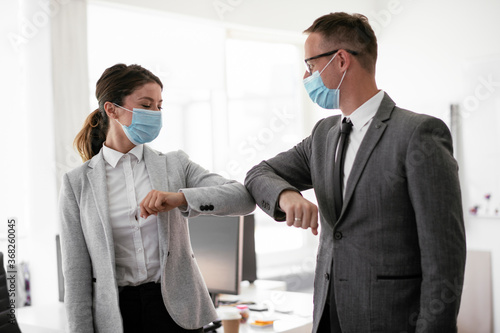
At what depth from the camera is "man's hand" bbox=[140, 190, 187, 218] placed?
1615 mm

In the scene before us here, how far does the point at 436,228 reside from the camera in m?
1.34

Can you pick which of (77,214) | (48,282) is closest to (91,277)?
(77,214)

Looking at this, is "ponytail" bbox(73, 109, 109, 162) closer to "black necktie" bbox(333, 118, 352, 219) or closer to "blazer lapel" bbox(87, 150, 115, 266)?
"blazer lapel" bbox(87, 150, 115, 266)

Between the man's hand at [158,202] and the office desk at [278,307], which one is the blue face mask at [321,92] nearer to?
the man's hand at [158,202]

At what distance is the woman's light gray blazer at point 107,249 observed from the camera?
172 cm

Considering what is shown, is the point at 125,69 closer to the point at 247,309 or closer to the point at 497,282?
the point at 247,309

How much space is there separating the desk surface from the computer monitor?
0.77 ft

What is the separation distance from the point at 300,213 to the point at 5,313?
2141 millimetres

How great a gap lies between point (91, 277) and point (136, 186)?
34 centimetres

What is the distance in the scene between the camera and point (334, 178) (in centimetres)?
154

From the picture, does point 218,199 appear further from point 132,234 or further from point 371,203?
point 371,203

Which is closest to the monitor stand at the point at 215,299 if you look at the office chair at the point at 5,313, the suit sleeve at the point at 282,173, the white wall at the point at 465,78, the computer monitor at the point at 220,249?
the computer monitor at the point at 220,249

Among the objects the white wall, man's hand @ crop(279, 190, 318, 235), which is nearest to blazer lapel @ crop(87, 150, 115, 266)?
man's hand @ crop(279, 190, 318, 235)

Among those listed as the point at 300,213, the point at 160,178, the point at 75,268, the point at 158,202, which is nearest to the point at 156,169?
the point at 160,178
